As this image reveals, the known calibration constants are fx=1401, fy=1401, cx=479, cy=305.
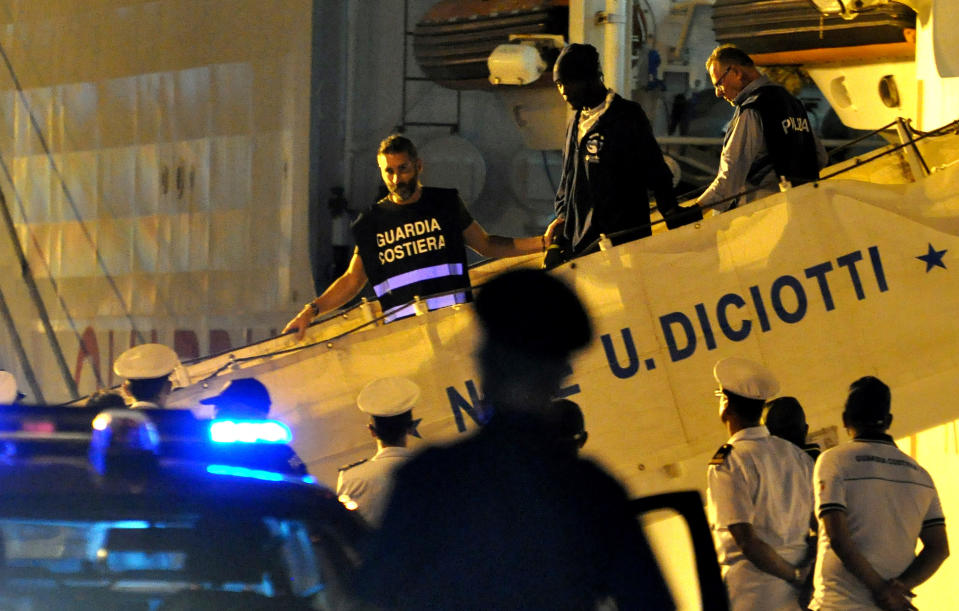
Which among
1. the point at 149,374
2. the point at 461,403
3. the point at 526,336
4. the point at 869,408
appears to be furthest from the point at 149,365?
the point at 869,408

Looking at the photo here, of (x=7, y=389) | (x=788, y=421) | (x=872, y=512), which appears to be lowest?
(x=872, y=512)

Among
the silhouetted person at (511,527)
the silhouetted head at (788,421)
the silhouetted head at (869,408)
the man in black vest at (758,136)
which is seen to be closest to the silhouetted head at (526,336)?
the silhouetted person at (511,527)

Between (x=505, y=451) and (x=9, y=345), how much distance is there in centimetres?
1136

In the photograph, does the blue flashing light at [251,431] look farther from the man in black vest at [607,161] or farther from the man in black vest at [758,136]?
the man in black vest at [758,136]

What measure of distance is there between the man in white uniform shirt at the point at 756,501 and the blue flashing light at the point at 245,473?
1.61 metres

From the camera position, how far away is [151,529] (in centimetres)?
280

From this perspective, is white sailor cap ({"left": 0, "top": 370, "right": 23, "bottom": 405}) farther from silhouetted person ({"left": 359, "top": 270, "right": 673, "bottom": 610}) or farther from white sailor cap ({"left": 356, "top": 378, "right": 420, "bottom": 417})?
silhouetted person ({"left": 359, "top": 270, "right": 673, "bottom": 610})

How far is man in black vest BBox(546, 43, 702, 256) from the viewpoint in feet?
17.5

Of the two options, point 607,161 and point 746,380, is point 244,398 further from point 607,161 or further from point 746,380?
point 746,380

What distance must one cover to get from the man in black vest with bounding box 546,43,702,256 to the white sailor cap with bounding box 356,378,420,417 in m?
1.50

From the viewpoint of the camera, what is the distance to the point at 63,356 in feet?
42.1

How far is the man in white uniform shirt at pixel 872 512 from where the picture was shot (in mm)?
4289

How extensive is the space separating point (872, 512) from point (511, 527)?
1.70 metres

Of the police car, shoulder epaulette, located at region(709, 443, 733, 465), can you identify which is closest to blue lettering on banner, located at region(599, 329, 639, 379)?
shoulder epaulette, located at region(709, 443, 733, 465)
